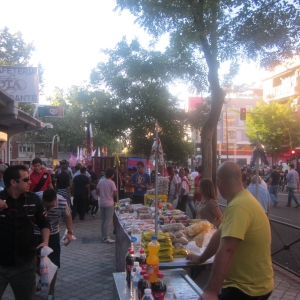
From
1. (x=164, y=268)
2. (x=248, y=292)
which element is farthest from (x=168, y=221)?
(x=248, y=292)

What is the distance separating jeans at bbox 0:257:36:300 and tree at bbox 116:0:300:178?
710 cm

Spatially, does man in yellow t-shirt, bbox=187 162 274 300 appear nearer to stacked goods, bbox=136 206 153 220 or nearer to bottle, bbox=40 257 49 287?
bottle, bbox=40 257 49 287

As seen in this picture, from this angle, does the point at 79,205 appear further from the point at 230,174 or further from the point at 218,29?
the point at 230,174

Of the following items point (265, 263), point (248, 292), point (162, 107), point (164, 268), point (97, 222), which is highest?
point (162, 107)

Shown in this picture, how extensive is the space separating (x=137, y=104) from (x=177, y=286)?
749 inches

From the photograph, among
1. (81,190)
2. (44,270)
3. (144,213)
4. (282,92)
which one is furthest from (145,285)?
(282,92)

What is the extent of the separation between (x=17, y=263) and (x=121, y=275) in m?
1.13

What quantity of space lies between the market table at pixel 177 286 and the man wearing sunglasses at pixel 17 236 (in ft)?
2.97

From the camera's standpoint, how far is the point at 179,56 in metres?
12.8

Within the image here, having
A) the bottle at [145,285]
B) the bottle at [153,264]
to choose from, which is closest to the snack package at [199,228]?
the bottle at [153,264]

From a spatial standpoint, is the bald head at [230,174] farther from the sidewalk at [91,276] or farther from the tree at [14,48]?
the tree at [14,48]

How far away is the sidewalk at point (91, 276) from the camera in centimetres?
599

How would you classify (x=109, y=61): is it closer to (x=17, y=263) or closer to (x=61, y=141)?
(x=17, y=263)

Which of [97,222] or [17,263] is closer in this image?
[17,263]
